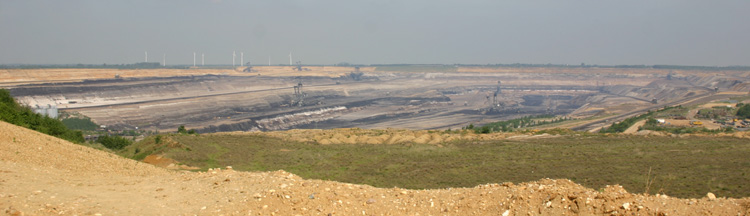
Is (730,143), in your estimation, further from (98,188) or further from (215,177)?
(98,188)

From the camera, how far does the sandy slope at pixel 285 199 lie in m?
9.20

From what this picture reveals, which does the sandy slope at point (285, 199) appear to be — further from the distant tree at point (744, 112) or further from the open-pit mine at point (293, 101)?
the distant tree at point (744, 112)

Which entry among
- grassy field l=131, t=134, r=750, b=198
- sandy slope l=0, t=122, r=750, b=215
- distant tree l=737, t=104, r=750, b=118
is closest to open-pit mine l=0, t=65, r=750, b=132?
distant tree l=737, t=104, r=750, b=118

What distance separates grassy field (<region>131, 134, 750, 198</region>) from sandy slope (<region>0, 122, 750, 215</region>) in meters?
10.2

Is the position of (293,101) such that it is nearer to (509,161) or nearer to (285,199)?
(509,161)

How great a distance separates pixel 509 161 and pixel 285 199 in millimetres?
19106

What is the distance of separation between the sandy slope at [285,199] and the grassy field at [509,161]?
1022 cm

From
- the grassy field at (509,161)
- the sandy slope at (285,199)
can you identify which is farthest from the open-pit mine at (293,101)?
the sandy slope at (285,199)

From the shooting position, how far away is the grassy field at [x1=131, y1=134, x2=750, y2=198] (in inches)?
844

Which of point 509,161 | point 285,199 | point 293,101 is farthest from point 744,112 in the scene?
point 293,101

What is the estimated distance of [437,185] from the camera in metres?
21.9

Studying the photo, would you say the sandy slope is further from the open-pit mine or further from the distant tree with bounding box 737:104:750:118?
the distant tree with bounding box 737:104:750:118

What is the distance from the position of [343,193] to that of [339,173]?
14.0m

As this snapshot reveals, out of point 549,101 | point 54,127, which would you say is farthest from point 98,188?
point 549,101
